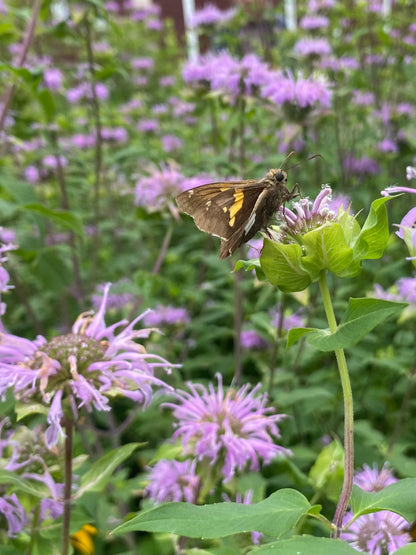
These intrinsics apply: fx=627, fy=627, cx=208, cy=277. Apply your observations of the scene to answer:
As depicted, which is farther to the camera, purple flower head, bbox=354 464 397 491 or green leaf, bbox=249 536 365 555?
purple flower head, bbox=354 464 397 491

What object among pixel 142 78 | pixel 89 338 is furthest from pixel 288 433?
pixel 142 78

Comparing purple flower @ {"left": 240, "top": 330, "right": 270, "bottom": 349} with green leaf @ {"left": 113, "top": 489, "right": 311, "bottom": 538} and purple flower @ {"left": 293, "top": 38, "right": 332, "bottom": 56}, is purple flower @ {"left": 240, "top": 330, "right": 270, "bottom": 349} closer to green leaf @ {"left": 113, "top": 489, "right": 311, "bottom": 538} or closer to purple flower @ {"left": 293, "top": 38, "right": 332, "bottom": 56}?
green leaf @ {"left": 113, "top": 489, "right": 311, "bottom": 538}

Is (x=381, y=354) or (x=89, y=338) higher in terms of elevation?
(x=89, y=338)

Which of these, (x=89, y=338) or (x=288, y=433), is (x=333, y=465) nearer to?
(x=89, y=338)

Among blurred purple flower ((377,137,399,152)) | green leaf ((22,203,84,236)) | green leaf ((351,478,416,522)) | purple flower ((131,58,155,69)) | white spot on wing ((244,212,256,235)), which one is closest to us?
green leaf ((351,478,416,522))

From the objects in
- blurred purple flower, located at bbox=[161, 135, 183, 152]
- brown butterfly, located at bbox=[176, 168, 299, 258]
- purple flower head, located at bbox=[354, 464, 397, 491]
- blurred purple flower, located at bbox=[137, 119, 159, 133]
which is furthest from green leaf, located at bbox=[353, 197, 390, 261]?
blurred purple flower, located at bbox=[137, 119, 159, 133]

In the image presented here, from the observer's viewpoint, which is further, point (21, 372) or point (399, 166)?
point (399, 166)

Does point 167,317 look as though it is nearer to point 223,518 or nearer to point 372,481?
point 372,481
